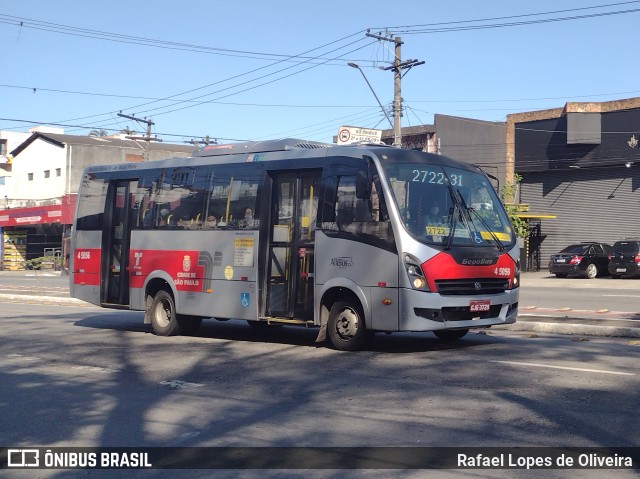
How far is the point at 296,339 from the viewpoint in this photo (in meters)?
13.8

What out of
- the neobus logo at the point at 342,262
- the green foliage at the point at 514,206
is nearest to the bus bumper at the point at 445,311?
the neobus logo at the point at 342,262

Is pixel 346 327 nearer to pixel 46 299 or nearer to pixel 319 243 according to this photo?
pixel 319 243

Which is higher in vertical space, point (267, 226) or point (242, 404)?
point (267, 226)

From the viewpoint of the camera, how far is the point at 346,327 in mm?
11656

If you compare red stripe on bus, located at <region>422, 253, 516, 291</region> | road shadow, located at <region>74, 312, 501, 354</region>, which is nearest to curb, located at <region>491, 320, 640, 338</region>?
→ road shadow, located at <region>74, 312, 501, 354</region>

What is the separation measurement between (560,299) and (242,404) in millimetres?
16176

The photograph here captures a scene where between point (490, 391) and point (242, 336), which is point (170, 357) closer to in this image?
point (242, 336)

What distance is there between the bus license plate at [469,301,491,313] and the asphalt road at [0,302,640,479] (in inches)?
24.8

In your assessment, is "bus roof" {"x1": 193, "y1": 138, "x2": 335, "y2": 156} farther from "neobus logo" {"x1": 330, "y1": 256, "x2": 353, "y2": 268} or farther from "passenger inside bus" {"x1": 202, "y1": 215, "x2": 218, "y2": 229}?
"neobus logo" {"x1": 330, "y1": 256, "x2": 353, "y2": 268}

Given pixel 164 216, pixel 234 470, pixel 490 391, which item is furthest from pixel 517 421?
pixel 164 216

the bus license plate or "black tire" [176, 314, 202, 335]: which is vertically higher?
the bus license plate

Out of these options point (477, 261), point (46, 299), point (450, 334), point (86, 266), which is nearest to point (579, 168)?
point (46, 299)

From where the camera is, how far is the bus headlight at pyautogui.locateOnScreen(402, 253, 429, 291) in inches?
426

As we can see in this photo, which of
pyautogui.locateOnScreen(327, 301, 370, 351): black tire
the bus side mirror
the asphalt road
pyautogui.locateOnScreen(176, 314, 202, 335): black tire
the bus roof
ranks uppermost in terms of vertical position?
the bus roof
